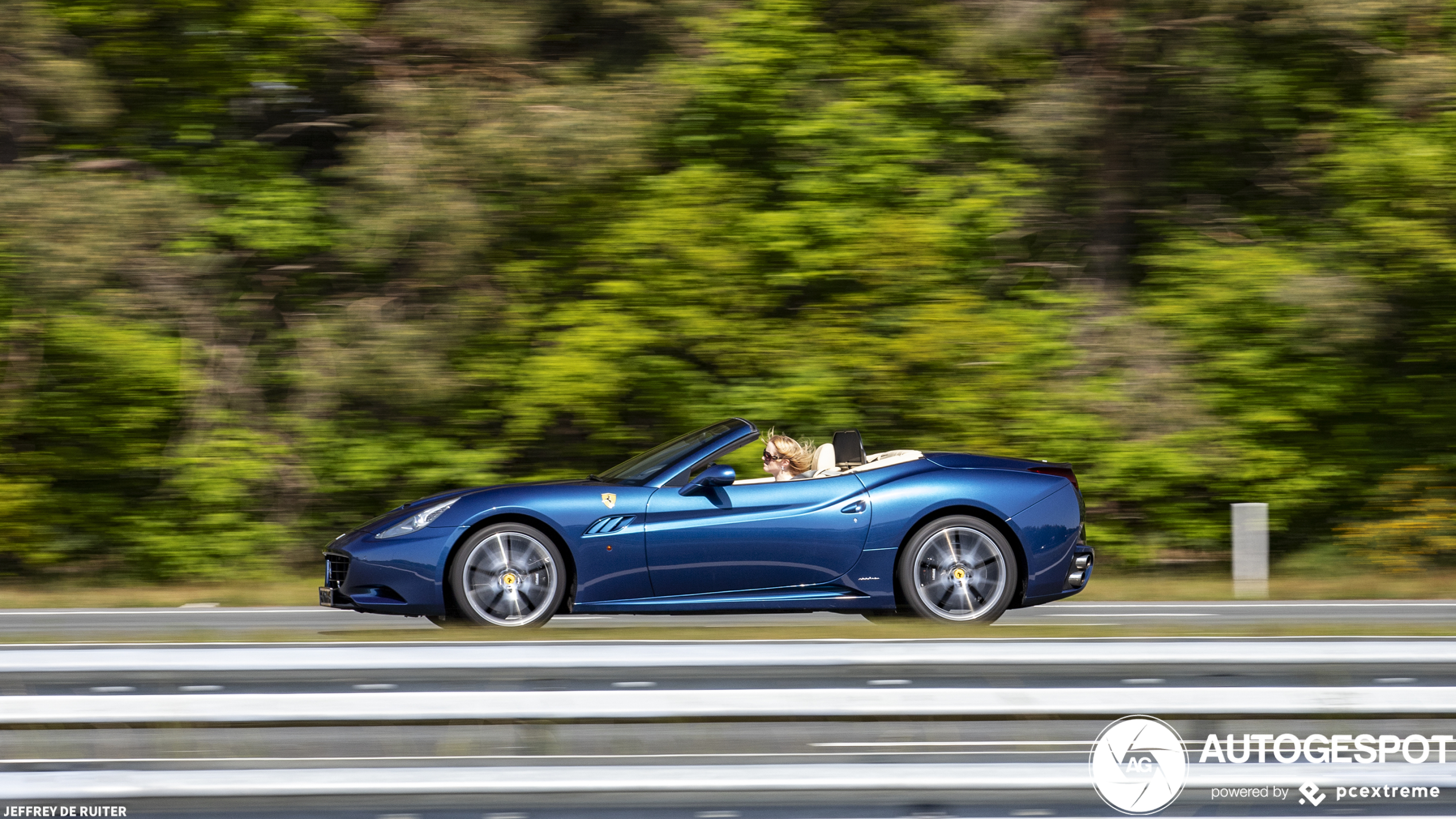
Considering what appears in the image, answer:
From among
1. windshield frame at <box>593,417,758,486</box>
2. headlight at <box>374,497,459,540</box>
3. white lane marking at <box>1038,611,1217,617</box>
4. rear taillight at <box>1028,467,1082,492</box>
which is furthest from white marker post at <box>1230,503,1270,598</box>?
headlight at <box>374,497,459,540</box>

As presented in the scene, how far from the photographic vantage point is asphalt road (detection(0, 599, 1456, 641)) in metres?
6.76

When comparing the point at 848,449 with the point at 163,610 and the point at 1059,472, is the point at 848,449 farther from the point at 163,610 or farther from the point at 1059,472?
the point at 163,610

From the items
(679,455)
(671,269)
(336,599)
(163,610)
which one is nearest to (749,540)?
(679,455)

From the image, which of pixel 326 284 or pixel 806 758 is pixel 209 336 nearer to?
pixel 326 284

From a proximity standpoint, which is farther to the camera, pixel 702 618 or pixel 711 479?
pixel 702 618

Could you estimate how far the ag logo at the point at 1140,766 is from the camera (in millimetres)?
3197

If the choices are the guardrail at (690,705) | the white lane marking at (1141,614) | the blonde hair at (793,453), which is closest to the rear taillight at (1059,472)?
the white lane marking at (1141,614)

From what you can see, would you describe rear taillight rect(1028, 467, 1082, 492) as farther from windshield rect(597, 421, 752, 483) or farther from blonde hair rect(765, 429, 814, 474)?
windshield rect(597, 421, 752, 483)

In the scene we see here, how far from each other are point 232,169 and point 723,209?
4.51 meters

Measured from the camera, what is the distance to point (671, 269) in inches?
458

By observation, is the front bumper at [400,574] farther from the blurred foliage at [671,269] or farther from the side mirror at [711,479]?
the blurred foliage at [671,269]

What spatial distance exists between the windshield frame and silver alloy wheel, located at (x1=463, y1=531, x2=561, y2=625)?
604mm

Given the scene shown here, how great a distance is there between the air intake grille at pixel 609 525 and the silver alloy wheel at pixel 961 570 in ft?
4.78

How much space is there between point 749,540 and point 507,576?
1.21 meters
